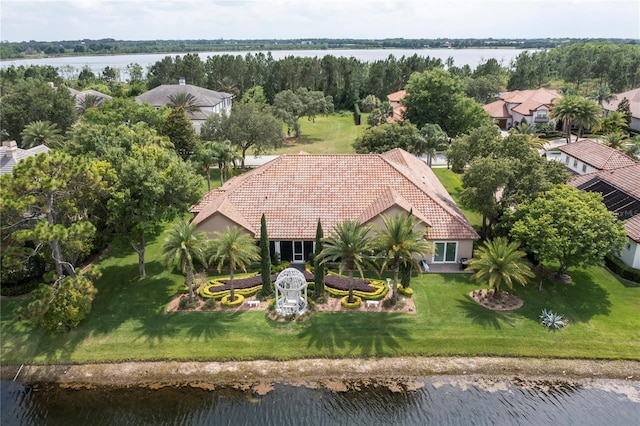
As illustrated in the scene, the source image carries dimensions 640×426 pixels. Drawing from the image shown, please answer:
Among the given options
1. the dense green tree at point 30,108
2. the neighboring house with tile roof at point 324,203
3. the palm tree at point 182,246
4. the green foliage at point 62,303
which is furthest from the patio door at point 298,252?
the dense green tree at point 30,108

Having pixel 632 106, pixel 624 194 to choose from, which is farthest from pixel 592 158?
pixel 632 106

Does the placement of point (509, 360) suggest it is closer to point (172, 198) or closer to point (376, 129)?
point (172, 198)

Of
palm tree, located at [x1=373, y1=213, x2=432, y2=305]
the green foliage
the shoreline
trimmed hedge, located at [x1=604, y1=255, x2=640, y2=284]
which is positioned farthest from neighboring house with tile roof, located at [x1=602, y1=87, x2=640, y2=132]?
the green foliage

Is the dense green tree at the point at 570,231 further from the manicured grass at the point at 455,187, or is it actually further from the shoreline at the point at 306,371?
the manicured grass at the point at 455,187

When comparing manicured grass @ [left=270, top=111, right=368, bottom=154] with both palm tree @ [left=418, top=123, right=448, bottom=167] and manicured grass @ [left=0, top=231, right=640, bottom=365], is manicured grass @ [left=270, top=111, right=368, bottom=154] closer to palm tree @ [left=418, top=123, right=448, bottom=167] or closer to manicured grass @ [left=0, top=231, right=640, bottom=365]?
palm tree @ [left=418, top=123, right=448, bottom=167]

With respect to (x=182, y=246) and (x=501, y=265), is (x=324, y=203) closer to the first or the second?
(x=182, y=246)

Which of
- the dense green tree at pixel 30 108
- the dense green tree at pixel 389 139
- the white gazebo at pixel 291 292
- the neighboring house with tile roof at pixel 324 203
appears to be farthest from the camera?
the dense green tree at pixel 30 108

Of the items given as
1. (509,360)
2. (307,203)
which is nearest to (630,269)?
(509,360)
